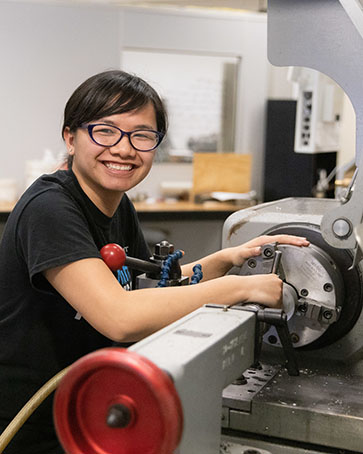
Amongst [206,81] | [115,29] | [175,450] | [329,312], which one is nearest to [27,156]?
[115,29]

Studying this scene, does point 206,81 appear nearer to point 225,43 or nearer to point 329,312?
point 225,43

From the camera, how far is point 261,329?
107 cm

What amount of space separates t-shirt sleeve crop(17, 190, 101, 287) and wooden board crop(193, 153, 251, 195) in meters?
3.09

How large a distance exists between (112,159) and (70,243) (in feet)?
0.74

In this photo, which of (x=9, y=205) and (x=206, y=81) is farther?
(x=206, y=81)

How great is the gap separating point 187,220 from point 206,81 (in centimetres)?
120

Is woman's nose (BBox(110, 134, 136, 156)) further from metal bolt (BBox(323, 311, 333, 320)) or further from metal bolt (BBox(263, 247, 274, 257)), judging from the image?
metal bolt (BBox(323, 311, 333, 320))

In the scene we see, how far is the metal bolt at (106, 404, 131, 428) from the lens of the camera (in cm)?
78

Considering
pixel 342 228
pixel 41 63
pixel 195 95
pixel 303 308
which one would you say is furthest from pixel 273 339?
pixel 195 95

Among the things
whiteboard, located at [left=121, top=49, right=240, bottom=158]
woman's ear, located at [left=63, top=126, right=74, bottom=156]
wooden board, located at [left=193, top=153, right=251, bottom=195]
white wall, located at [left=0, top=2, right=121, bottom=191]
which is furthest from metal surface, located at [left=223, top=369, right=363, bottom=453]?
whiteboard, located at [left=121, top=49, right=240, bottom=158]

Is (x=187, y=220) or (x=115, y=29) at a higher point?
(x=115, y=29)

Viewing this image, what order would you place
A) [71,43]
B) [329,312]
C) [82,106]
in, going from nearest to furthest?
1. [329,312]
2. [82,106]
3. [71,43]

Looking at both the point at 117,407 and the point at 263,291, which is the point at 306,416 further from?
the point at 117,407

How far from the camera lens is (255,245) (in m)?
1.30
